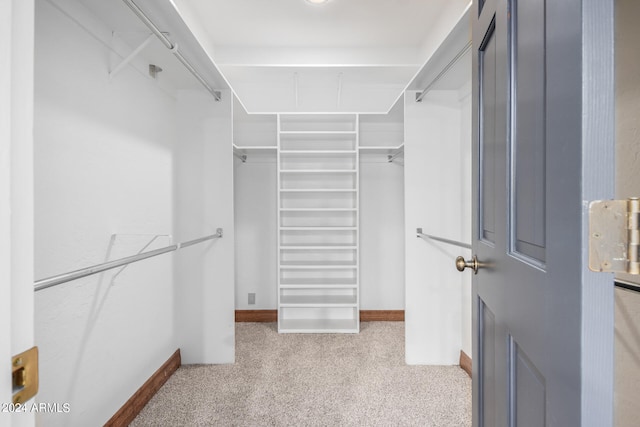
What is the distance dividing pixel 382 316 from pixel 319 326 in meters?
0.66

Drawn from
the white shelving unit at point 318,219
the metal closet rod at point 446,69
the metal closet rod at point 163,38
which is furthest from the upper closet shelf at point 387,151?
the metal closet rod at point 163,38

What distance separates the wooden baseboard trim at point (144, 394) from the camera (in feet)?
4.86

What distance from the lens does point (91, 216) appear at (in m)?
1.32

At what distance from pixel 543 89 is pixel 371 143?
249cm

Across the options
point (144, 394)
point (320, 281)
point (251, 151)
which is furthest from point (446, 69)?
point (144, 394)

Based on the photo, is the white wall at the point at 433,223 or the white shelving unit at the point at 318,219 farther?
the white shelving unit at the point at 318,219

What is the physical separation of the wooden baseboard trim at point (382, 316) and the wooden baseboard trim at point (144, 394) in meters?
1.67

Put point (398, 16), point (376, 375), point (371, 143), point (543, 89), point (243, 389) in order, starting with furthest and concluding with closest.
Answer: point (371, 143), point (398, 16), point (376, 375), point (243, 389), point (543, 89)

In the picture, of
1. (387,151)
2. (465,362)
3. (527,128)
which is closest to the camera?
(527,128)

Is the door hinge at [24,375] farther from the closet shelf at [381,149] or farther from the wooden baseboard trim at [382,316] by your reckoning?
the wooden baseboard trim at [382,316]

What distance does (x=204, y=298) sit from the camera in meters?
2.11

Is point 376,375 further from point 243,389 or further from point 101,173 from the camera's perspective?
point 101,173

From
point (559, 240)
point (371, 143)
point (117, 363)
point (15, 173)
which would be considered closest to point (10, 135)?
point (15, 173)

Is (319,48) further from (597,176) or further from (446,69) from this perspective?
(597,176)
